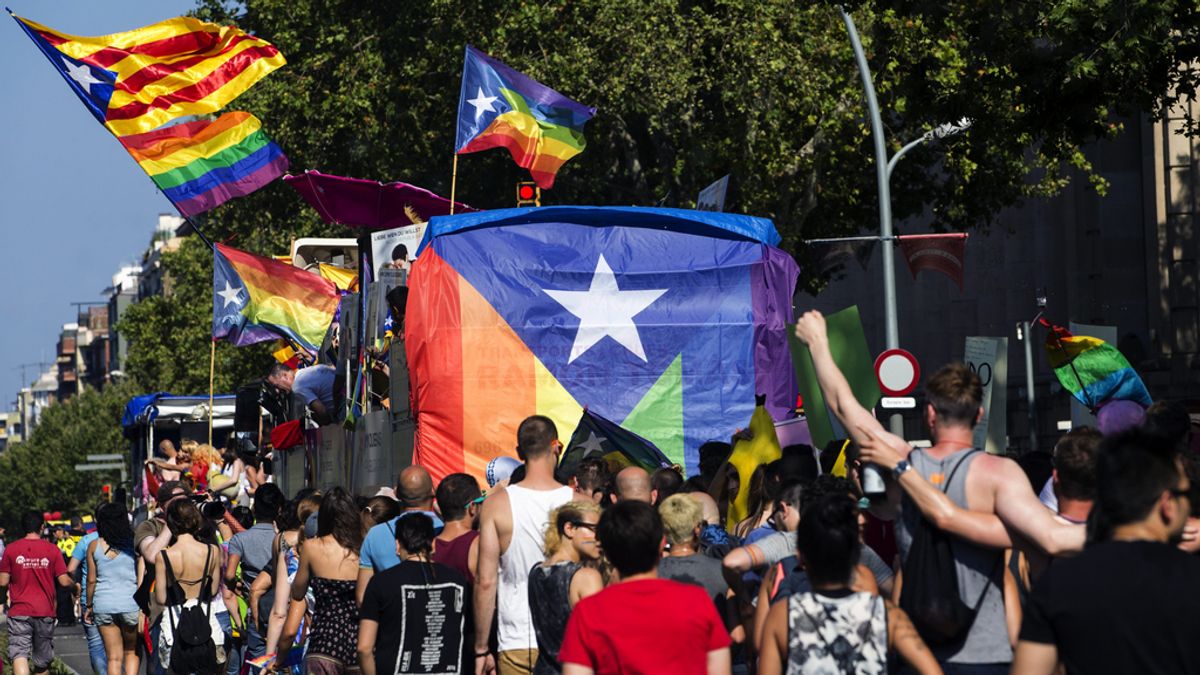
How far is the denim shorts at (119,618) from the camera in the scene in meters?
14.1

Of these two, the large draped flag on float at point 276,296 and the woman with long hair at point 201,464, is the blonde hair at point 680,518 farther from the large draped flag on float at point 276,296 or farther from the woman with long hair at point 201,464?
the woman with long hair at point 201,464

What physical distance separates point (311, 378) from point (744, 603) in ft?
37.4

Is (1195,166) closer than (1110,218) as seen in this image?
Yes

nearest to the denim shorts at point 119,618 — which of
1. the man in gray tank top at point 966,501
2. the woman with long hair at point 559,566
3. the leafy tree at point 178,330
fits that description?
the woman with long hair at point 559,566

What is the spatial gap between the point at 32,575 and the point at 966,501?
489 inches

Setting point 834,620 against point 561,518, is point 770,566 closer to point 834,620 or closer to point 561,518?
point 561,518

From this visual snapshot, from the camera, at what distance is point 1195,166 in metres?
29.5

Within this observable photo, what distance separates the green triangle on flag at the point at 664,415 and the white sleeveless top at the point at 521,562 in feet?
19.2

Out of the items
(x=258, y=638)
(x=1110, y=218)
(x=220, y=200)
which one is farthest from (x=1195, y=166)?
(x=258, y=638)

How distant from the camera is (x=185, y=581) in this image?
468 inches

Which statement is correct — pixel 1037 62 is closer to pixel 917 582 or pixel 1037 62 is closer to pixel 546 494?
pixel 546 494

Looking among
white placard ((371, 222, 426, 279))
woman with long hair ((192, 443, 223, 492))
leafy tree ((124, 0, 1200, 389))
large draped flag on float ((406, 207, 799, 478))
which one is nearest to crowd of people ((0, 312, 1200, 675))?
large draped flag on float ((406, 207, 799, 478))

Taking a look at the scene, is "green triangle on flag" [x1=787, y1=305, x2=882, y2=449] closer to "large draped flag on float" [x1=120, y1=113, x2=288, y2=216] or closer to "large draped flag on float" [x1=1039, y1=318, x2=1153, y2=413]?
"large draped flag on float" [x1=1039, y1=318, x2=1153, y2=413]

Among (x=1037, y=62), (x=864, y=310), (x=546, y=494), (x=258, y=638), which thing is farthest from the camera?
(x=864, y=310)
